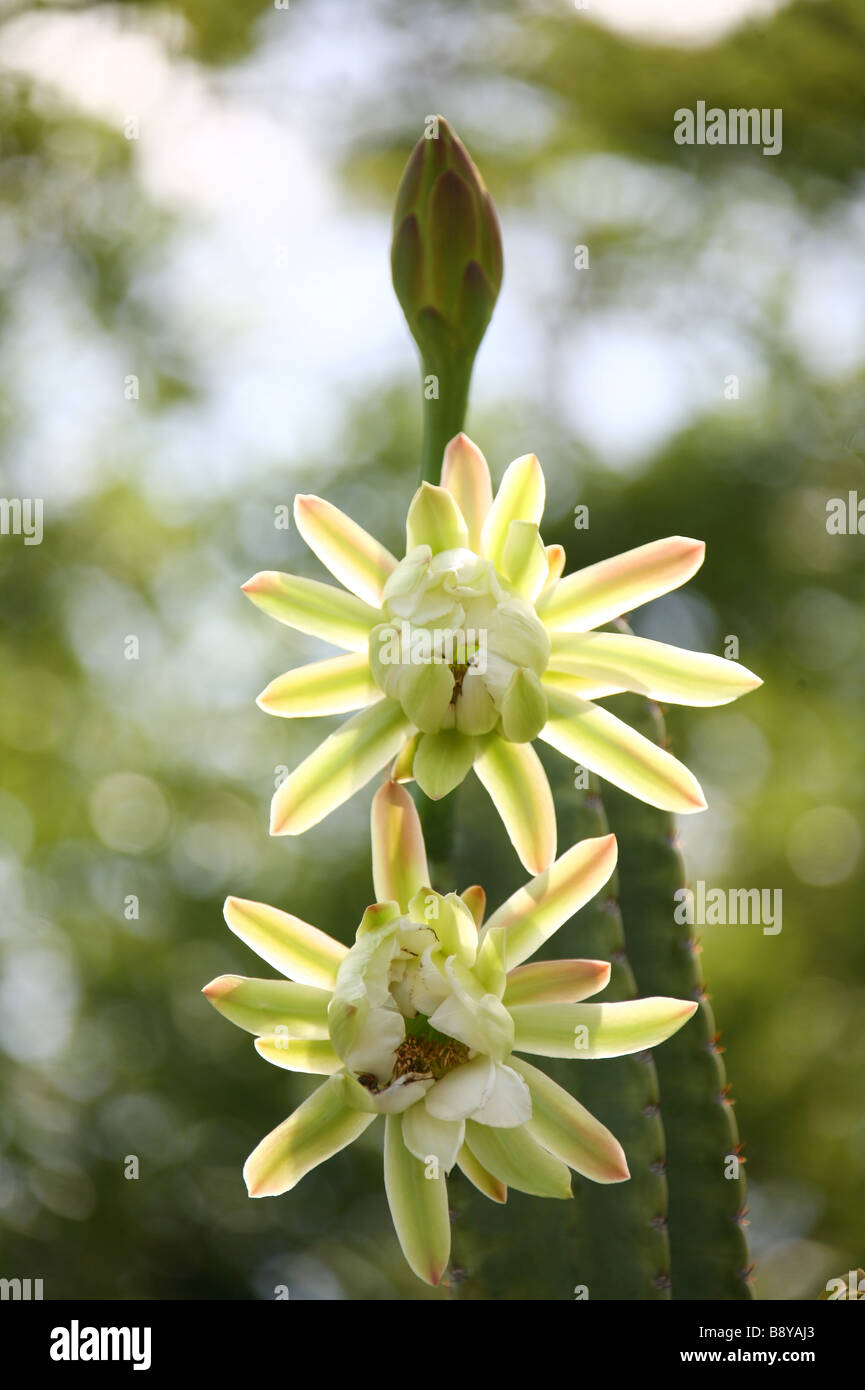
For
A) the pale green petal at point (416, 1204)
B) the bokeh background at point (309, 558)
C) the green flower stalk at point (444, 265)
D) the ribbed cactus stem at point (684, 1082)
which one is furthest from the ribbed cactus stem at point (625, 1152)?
the bokeh background at point (309, 558)

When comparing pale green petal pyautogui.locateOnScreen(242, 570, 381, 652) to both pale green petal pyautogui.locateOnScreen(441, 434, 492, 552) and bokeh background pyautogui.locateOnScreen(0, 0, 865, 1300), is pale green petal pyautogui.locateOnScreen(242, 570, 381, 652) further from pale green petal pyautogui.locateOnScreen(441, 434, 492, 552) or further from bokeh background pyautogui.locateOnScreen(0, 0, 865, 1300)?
bokeh background pyautogui.locateOnScreen(0, 0, 865, 1300)

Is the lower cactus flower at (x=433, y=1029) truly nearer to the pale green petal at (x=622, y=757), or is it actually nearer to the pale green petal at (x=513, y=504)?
the pale green petal at (x=622, y=757)

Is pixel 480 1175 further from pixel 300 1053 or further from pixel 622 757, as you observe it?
pixel 622 757

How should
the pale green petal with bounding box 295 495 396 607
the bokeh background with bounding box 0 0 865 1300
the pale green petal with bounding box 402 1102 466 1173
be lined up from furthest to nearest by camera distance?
the bokeh background with bounding box 0 0 865 1300 → the pale green petal with bounding box 295 495 396 607 → the pale green petal with bounding box 402 1102 466 1173

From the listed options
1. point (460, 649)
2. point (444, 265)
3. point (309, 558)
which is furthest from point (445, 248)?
point (309, 558)

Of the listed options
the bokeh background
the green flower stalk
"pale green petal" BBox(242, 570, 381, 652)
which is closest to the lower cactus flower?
"pale green petal" BBox(242, 570, 381, 652)
